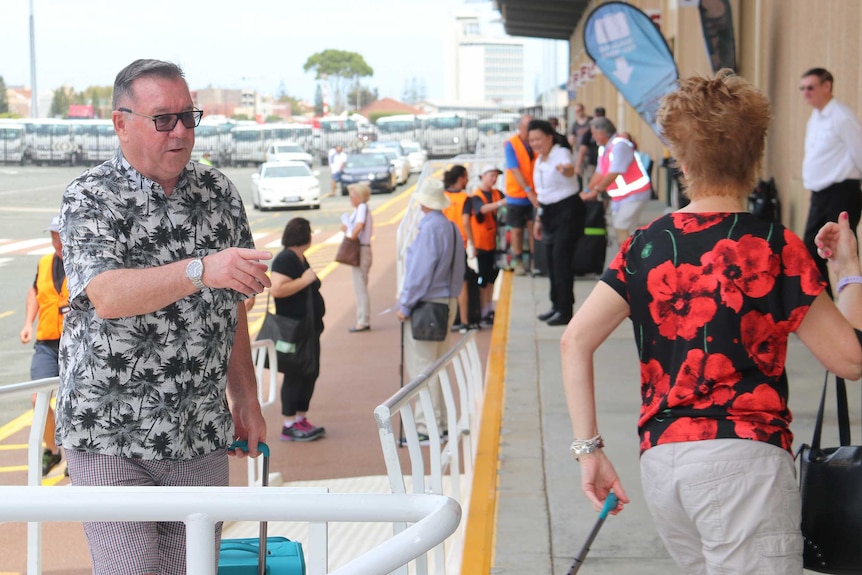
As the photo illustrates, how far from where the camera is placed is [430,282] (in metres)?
8.48

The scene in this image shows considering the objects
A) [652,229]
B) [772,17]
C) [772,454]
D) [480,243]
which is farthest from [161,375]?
[772,17]

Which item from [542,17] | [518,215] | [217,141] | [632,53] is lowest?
[518,215]

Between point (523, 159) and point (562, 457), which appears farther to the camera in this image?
point (523, 159)

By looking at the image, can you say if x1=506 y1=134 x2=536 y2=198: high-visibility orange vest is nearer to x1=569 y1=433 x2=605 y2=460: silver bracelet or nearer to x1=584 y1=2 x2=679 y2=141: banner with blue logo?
x1=584 y1=2 x2=679 y2=141: banner with blue logo

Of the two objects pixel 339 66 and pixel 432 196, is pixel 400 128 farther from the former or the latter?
pixel 339 66

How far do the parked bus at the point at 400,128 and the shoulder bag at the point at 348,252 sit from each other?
50730 mm

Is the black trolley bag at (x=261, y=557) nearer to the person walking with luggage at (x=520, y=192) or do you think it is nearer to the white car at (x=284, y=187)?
the person walking with luggage at (x=520, y=192)

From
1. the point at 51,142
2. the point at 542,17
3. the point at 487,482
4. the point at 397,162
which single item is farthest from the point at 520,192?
the point at 542,17

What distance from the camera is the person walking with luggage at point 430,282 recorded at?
27.8 ft

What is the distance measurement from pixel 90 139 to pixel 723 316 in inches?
723

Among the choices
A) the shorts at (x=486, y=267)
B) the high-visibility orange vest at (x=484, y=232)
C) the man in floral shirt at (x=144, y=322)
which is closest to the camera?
the man in floral shirt at (x=144, y=322)

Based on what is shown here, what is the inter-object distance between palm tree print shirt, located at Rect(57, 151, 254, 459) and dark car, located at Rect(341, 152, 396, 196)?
3549 centimetres

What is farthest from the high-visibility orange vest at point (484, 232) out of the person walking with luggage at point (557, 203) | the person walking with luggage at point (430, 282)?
the person walking with luggage at point (430, 282)

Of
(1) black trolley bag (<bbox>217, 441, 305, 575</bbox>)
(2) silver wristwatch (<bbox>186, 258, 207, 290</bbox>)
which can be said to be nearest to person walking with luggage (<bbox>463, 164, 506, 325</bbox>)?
(1) black trolley bag (<bbox>217, 441, 305, 575</bbox>)
